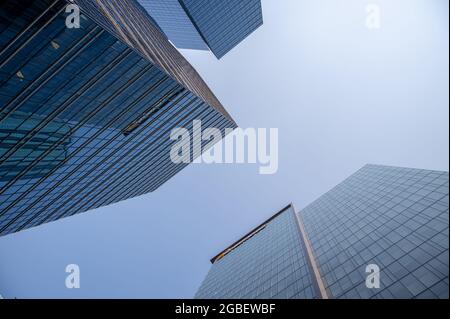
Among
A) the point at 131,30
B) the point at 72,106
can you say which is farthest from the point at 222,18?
the point at 72,106

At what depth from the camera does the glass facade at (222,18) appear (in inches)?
3548

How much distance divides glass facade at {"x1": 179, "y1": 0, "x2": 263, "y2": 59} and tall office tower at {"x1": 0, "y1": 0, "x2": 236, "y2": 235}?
51.5 metres

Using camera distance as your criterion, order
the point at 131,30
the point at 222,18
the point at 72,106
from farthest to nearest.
Result: 1. the point at 222,18
2. the point at 131,30
3. the point at 72,106

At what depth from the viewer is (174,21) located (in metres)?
112

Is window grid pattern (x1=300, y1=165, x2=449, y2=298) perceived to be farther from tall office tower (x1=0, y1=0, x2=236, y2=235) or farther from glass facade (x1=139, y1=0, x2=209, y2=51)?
glass facade (x1=139, y1=0, x2=209, y2=51)

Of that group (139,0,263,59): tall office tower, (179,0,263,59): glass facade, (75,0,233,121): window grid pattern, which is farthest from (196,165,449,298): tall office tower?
(139,0,263,59): tall office tower

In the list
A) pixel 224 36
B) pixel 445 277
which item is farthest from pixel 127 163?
pixel 224 36

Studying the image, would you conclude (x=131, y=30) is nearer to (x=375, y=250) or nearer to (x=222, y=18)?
(x=375, y=250)

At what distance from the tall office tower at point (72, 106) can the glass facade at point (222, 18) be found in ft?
169

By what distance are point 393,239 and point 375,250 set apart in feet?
8.11

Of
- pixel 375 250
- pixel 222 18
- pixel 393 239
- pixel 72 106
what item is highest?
pixel 222 18

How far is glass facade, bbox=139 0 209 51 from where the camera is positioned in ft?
324

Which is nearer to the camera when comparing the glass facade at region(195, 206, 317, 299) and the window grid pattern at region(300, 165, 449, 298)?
the window grid pattern at region(300, 165, 449, 298)
